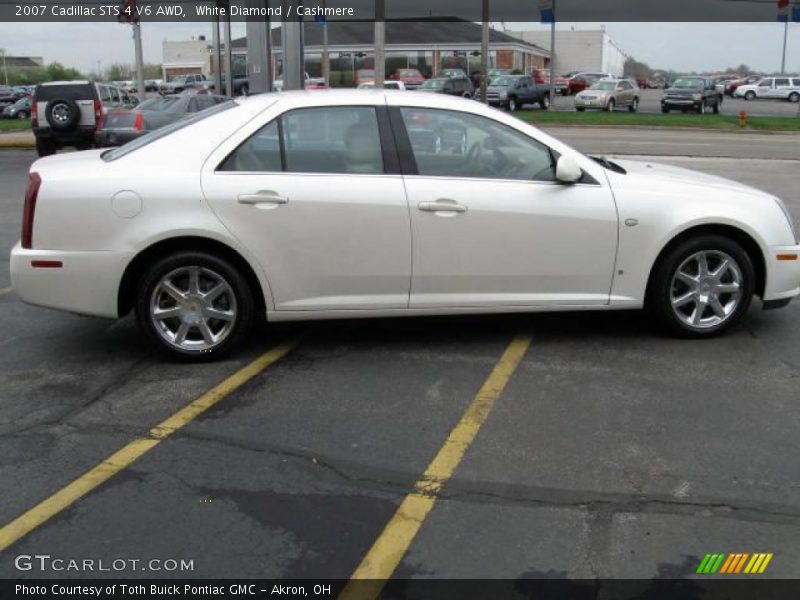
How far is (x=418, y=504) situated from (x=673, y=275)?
270cm

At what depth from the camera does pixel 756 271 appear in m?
5.39

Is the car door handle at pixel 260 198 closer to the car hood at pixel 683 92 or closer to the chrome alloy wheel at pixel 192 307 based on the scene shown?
the chrome alloy wheel at pixel 192 307

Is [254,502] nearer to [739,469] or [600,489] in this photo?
[600,489]

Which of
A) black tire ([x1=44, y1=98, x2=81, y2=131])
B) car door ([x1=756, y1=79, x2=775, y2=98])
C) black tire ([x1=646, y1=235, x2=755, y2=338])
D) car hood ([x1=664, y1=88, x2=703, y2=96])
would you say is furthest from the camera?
car door ([x1=756, y1=79, x2=775, y2=98])

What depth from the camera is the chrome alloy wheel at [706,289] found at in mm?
5258

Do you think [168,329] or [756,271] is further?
[756,271]

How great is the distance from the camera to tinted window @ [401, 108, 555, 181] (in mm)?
5027

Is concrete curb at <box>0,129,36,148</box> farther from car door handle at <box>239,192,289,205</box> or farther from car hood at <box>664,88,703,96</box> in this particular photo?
car hood at <box>664,88,703,96</box>

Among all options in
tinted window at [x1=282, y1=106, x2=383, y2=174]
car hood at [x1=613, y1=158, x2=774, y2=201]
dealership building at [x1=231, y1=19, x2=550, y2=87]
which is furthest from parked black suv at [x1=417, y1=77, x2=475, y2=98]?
tinted window at [x1=282, y1=106, x2=383, y2=174]

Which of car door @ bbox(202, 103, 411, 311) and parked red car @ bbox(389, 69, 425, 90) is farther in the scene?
parked red car @ bbox(389, 69, 425, 90)

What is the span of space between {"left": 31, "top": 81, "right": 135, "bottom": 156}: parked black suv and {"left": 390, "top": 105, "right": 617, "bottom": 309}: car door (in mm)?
16132

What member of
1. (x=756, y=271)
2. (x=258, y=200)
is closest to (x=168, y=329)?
(x=258, y=200)

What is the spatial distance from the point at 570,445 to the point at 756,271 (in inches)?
93.2

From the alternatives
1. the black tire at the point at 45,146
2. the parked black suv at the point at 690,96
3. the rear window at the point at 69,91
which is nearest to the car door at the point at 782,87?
the parked black suv at the point at 690,96
